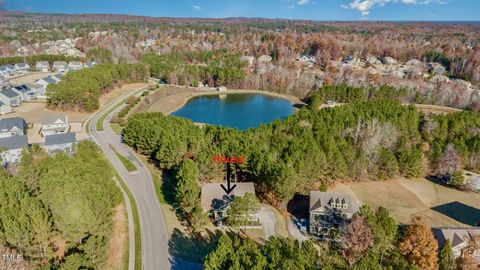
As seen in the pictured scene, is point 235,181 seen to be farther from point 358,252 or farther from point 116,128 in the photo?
point 116,128

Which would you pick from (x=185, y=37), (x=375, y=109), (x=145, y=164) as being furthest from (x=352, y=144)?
(x=185, y=37)

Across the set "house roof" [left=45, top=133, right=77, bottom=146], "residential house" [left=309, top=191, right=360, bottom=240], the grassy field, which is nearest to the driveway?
"residential house" [left=309, top=191, right=360, bottom=240]

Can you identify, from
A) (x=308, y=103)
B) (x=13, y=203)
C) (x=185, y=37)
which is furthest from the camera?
(x=185, y=37)

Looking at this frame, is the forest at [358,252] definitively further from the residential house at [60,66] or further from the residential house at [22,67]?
the residential house at [22,67]

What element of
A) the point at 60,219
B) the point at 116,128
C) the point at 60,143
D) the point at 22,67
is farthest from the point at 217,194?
the point at 22,67

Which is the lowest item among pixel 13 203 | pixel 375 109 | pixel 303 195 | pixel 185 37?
pixel 303 195

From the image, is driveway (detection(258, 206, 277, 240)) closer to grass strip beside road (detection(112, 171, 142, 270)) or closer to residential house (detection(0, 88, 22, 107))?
grass strip beside road (detection(112, 171, 142, 270))

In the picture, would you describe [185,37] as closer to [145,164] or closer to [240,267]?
[145,164]

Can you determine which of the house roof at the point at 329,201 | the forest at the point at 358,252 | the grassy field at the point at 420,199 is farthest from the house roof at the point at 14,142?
the grassy field at the point at 420,199
